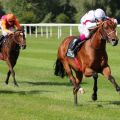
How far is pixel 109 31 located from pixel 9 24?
5.79 meters

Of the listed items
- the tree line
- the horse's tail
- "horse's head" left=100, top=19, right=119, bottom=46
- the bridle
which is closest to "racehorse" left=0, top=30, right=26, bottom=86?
the horse's tail

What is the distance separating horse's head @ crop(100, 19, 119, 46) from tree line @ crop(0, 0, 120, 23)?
44185 millimetres

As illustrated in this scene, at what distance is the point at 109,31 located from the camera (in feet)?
33.6

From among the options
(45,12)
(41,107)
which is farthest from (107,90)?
(45,12)

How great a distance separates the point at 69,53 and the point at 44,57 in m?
12.7

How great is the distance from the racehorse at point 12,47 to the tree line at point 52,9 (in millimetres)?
38787

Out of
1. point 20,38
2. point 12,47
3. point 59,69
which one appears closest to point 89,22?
point 59,69

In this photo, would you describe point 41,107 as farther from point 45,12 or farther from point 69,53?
point 45,12

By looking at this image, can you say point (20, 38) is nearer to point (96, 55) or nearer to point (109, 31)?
point (96, 55)

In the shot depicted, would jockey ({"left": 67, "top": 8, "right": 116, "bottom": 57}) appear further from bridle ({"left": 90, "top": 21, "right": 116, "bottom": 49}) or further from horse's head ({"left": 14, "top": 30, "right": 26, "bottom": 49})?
horse's head ({"left": 14, "top": 30, "right": 26, "bottom": 49})

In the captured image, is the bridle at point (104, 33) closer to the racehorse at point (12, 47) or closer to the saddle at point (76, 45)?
the saddle at point (76, 45)

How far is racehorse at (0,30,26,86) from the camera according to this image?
1509cm

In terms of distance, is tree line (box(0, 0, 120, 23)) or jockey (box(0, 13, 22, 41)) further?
tree line (box(0, 0, 120, 23))

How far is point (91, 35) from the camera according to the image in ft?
36.0
